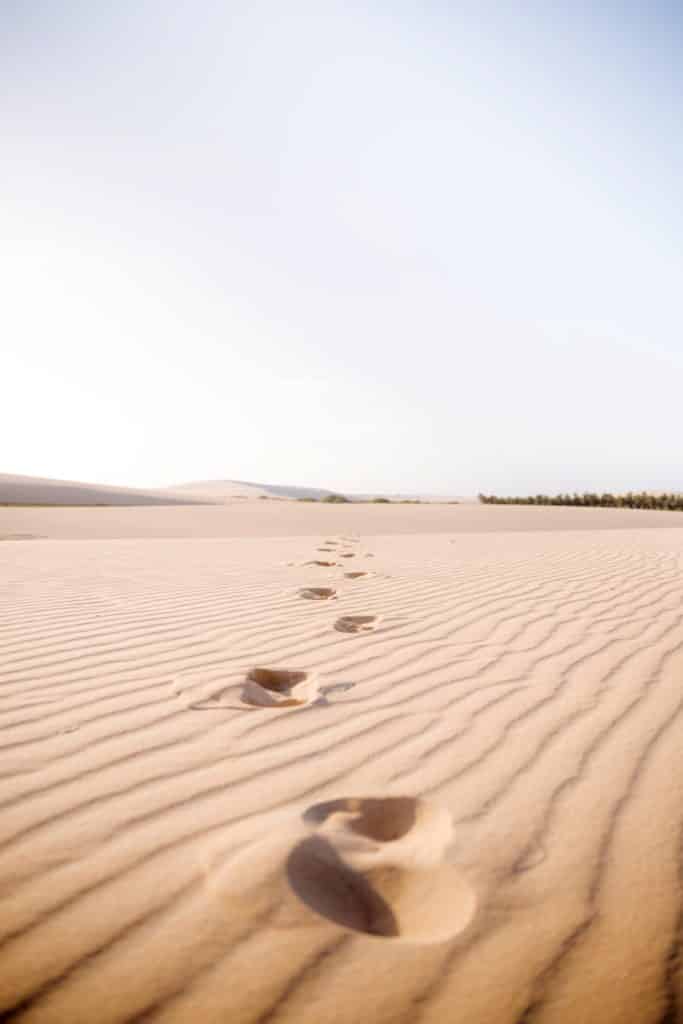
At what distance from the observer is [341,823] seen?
1.54 m

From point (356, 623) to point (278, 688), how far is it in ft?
3.96

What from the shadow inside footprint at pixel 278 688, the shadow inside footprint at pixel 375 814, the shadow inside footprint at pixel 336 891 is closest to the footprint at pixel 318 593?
the shadow inside footprint at pixel 278 688

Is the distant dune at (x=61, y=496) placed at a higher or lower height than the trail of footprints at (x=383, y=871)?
higher

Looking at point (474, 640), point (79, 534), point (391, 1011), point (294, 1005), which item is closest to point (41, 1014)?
point (294, 1005)

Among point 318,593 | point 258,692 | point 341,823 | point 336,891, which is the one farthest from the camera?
point 318,593

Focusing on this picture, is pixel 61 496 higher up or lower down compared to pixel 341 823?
higher up

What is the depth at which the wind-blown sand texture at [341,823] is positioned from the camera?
3.50 feet

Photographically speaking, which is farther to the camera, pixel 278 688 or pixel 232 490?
pixel 232 490

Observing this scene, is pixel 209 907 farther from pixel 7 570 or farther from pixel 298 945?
pixel 7 570

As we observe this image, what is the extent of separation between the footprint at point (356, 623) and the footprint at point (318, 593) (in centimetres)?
79

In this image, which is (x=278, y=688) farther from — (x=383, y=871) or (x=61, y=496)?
(x=61, y=496)

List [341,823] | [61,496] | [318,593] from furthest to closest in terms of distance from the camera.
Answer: [61,496] < [318,593] < [341,823]

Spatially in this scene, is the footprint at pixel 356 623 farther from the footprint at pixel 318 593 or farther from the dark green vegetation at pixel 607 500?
the dark green vegetation at pixel 607 500

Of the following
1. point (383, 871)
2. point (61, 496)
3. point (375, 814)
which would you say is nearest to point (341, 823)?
point (375, 814)
